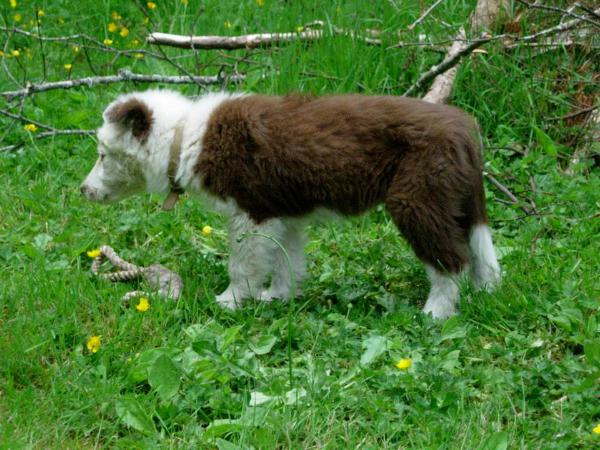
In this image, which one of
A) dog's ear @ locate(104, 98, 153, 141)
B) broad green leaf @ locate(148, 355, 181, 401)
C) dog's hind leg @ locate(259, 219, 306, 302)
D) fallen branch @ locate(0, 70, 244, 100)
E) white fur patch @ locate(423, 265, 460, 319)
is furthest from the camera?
fallen branch @ locate(0, 70, 244, 100)

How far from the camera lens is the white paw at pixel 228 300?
5.26 m

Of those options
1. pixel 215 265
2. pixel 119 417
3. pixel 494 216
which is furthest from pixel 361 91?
pixel 119 417

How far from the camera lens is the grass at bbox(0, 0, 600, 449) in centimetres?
400

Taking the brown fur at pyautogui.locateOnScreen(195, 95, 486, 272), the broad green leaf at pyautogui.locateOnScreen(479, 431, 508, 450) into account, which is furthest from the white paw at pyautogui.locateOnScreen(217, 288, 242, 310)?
the broad green leaf at pyautogui.locateOnScreen(479, 431, 508, 450)

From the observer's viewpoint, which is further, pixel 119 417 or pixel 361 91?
pixel 361 91

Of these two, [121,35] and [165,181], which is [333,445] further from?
[121,35]

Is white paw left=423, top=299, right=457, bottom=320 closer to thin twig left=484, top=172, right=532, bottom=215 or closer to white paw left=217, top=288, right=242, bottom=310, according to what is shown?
white paw left=217, top=288, right=242, bottom=310

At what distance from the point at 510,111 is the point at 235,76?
218 cm

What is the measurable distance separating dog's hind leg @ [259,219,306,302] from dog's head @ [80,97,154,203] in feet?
3.15

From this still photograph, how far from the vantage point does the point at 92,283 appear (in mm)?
5336

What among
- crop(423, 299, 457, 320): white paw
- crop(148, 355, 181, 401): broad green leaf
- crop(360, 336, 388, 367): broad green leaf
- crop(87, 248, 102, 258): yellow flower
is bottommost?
crop(87, 248, 102, 258): yellow flower

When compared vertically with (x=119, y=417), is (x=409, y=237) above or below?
above

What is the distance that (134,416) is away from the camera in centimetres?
401

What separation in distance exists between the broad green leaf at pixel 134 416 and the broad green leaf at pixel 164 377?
135 millimetres
